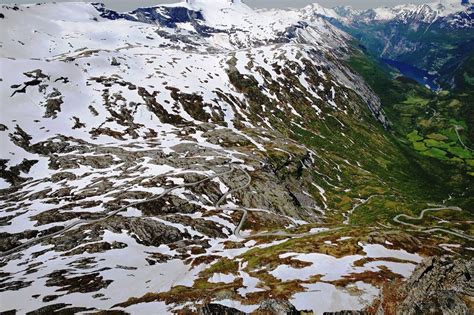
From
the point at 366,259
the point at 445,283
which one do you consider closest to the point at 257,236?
the point at 366,259

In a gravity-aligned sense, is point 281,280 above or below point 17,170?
above

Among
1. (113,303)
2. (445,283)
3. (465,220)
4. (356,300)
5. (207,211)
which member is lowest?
(465,220)

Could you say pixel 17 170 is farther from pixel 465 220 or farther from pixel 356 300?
pixel 465 220

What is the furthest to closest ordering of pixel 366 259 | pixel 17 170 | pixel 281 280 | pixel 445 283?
pixel 17 170
pixel 366 259
pixel 281 280
pixel 445 283

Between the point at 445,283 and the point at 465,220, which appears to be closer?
the point at 445,283

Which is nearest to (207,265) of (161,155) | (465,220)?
(161,155)

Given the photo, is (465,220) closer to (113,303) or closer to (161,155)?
(161,155)

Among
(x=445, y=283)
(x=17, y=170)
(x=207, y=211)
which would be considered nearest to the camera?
(x=445, y=283)
